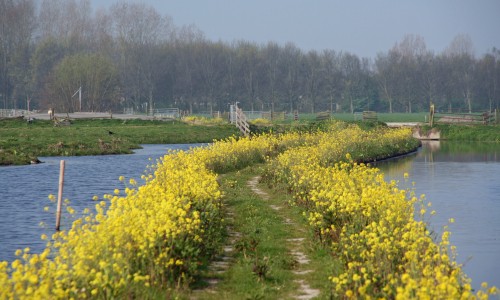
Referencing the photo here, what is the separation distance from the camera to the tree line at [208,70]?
413 feet

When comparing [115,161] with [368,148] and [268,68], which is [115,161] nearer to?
[368,148]

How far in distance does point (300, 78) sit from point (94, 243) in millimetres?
126989

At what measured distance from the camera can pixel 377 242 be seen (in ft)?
40.4

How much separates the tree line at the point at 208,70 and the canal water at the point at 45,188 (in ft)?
251

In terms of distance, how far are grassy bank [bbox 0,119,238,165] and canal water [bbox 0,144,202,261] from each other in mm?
1415

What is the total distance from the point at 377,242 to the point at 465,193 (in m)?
18.0

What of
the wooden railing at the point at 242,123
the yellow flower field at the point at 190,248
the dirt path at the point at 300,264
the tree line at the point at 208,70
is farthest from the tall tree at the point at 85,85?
the dirt path at the point at 300,264

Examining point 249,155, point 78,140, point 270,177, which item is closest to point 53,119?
point 78,140

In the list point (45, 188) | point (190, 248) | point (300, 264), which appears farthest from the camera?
point (45, 188)

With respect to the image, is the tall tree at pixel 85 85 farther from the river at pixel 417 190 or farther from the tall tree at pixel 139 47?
the river at pixel 417 190

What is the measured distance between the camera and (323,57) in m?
147

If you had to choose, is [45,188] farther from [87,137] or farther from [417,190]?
[87,137]

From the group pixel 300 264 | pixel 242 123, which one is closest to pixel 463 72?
pixel 242 123

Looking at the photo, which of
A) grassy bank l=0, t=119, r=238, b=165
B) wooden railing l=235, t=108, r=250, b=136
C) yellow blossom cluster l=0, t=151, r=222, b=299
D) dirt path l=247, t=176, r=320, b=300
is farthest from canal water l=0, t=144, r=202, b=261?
wooden railing l=235, t=108, r=250, b=136
